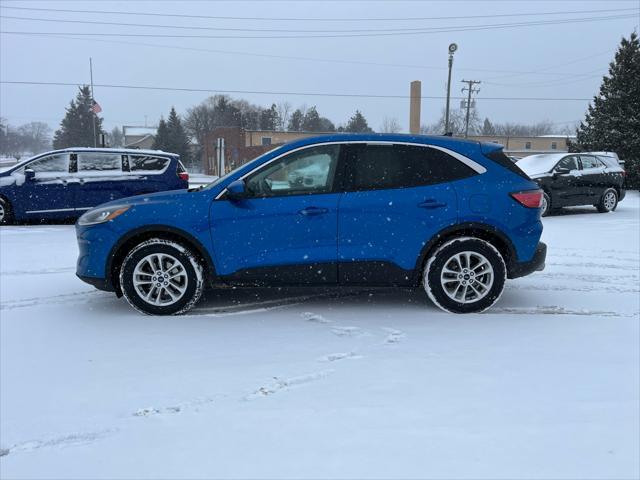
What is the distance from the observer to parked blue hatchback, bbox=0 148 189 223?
1104cm

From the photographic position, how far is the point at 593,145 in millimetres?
27391

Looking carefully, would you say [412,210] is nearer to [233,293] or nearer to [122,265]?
[233,293]

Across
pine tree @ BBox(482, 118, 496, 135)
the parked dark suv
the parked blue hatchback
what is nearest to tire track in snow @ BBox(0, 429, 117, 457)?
the parked blue hatchback

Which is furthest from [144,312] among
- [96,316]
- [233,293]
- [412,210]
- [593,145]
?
[593,145]

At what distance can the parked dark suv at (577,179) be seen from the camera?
12891mm

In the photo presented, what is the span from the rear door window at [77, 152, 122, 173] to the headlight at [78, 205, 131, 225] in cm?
690

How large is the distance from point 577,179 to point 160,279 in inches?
456

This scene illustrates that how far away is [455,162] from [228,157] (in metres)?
56.2

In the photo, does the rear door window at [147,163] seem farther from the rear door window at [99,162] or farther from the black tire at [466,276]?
the black tire at [466,276]

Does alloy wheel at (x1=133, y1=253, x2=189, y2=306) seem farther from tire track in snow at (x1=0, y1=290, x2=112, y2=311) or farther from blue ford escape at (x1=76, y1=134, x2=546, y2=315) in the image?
tire track in snow at (x1=0, y1=290, x2=112, y2=311)

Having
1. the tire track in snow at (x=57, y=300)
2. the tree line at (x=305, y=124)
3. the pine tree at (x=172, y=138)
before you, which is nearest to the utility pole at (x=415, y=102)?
the tree line at (x=305, y=124)

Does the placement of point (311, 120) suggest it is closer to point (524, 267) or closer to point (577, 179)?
point (577, 179)

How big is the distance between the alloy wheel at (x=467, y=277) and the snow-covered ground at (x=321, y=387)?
0.74 ft

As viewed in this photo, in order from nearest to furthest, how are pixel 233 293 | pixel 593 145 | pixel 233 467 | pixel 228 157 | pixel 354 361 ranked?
pixel 233 467 < pixel 354 361 < pixel 233 293 < pixel 593 145 < pixel 228 157
